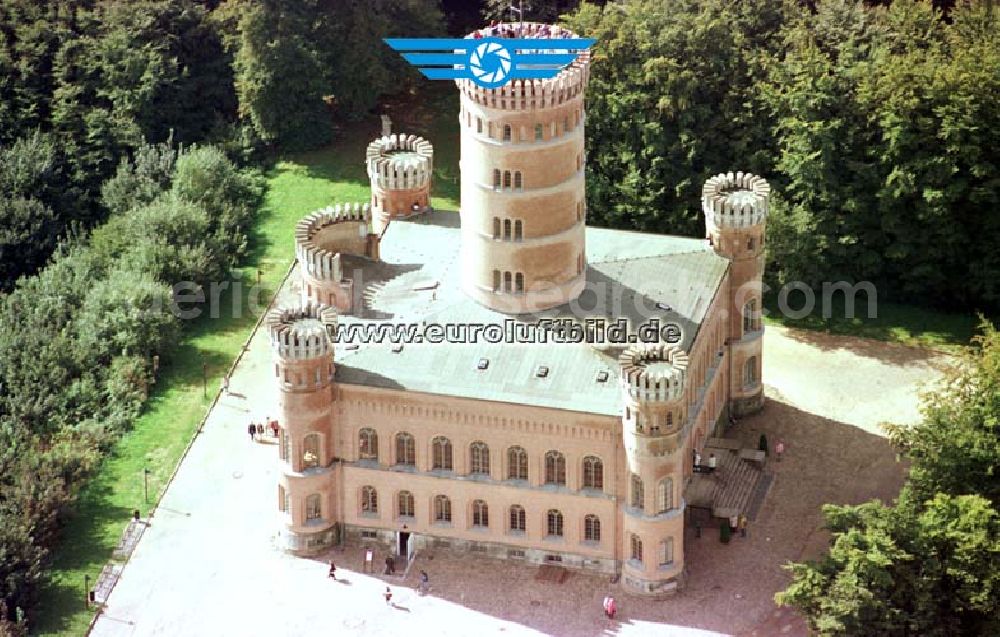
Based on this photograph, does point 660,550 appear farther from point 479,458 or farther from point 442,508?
point 442,508

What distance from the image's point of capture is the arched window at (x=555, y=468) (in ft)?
399

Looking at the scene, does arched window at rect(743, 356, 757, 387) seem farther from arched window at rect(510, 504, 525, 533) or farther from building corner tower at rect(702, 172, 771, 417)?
arched window at rect(510, 504, 525, 533)

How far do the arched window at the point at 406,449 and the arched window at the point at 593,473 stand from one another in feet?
35.6

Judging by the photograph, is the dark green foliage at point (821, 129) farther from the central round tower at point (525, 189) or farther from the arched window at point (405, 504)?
the arched window at point (405, 504)

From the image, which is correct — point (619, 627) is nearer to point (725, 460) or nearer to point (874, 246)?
point (725, 460)

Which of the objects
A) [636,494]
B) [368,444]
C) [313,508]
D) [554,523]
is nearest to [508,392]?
[554,523]

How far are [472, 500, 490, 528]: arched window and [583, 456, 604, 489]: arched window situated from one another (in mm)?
6854

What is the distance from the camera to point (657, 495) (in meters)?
Result: 119

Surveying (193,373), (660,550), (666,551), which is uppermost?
(193,373)

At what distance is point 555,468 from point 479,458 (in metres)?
4.87

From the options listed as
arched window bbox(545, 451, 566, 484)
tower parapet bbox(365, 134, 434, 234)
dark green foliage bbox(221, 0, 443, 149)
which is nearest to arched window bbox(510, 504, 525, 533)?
arched window bbox(545, 451, 566, 484)

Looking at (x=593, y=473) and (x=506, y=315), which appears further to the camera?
(x=506, y=315)

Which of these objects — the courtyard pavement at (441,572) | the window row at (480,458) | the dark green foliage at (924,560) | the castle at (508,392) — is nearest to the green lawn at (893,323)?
the courtyard pavement at (441,572)

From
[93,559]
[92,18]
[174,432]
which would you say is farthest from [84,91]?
[93,559]
